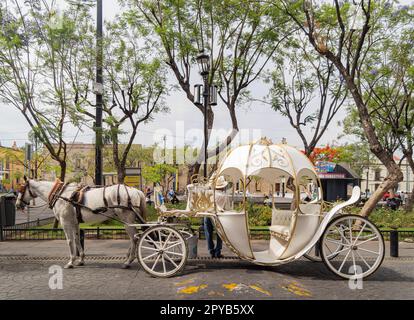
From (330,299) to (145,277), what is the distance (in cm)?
318

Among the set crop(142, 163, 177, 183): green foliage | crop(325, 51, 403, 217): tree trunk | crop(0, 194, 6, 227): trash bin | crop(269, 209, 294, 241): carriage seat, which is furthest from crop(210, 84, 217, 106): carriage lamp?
crop(142, 163, 177, 183): green foliage

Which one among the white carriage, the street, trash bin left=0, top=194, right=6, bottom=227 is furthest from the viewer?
trash bin left=0, top=194, right=6, bottom=227

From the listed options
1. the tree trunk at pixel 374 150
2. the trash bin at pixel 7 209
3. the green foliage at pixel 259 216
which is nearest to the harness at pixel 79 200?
the trash bin at pixel 7 209

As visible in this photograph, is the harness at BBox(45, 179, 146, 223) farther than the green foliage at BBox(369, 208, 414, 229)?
No

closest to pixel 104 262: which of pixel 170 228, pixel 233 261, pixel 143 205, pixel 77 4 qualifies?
pixel 143 205

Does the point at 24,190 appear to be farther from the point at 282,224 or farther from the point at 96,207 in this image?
the point at 282,224

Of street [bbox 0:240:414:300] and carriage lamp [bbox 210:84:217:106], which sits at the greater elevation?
carriage lamp [bbox 210:84:217:106]

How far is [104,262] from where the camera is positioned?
25.0 feet

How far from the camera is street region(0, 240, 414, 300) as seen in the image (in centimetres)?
534

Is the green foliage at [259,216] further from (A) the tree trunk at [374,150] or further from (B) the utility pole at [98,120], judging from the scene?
(B) the utility pole at [98,120]

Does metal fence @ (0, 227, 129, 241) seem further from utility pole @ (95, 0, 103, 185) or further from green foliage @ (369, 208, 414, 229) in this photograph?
green foliage @ (369, 208, 414, 229)

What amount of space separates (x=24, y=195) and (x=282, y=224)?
18.1ft

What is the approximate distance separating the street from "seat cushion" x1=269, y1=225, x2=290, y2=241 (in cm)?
69

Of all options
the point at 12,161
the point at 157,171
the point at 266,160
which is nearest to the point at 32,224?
the point at 266,160
